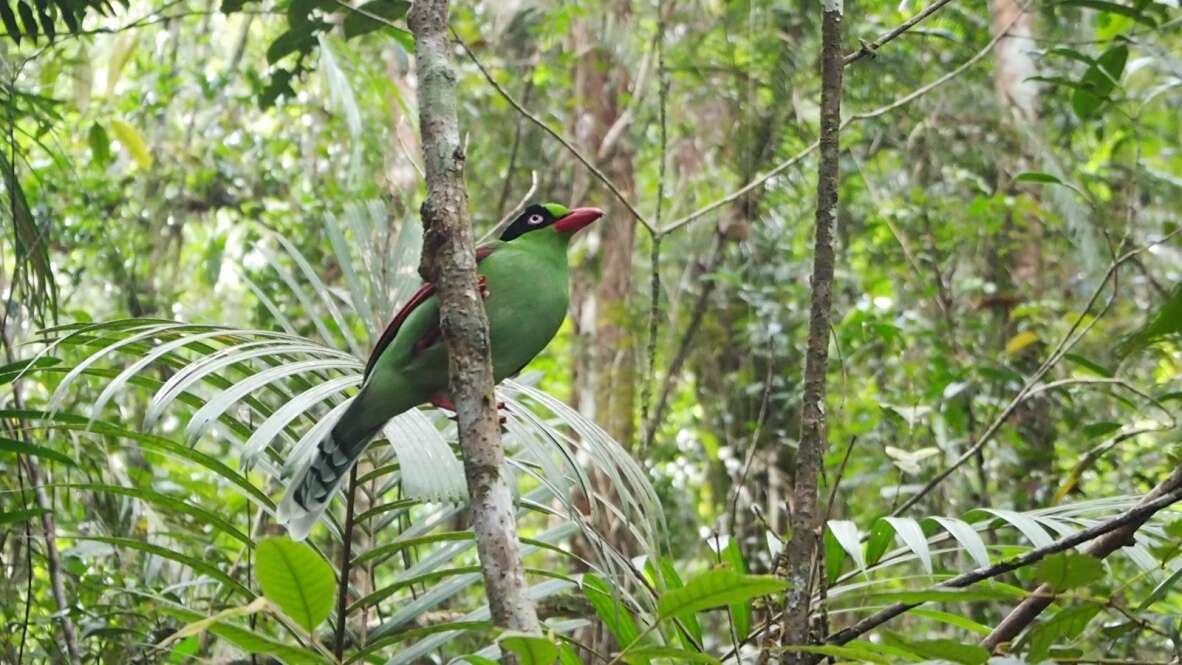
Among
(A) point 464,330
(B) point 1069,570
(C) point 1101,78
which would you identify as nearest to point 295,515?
(A) point 464,330

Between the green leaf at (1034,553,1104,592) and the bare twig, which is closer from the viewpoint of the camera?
the green leaf at (1034,553,1104,592)

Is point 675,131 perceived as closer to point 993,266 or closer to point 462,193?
point 993,266

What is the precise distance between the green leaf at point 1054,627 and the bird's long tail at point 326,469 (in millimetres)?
1457

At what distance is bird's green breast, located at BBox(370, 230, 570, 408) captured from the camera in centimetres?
254

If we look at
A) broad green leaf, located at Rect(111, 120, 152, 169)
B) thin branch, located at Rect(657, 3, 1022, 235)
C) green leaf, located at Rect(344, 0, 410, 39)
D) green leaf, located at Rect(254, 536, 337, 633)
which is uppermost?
broad green leaf, located at Rect(111, 120, 152, 169)

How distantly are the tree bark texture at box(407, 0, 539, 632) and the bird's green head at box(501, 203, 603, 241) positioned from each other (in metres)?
0.71

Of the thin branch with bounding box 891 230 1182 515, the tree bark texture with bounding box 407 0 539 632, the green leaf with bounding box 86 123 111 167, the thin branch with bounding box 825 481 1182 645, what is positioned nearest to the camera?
the tree bark texture with bounding box 407 0 539 632

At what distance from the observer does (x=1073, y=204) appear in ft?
19.5

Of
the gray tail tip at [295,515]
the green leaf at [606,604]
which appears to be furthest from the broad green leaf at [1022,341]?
the gray tail tip at [295,515]

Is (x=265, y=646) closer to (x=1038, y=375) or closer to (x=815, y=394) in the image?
(x=815, y=394)

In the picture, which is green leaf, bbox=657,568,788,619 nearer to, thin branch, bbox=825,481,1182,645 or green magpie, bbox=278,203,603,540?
thin branch, bbox=825,481,1182,645

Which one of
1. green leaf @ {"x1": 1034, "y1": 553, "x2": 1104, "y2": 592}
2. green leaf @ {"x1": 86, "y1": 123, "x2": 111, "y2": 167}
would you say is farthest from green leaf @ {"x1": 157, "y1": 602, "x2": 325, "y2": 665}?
green leaf @ {"x1": 86, "y1": 123, "x2": 111, "y2": 167}

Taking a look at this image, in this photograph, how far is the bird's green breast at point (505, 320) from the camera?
254cm

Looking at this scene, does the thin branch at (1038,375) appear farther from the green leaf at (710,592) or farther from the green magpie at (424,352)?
the green leaf at (710,592)
